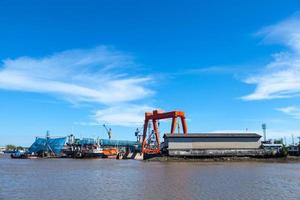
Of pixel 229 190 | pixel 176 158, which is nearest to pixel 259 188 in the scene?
pixel 229 190

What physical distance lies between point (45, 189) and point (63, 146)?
9628cm

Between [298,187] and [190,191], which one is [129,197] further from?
[298,187]

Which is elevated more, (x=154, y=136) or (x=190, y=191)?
(x=154, y=136)

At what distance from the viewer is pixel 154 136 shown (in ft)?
389

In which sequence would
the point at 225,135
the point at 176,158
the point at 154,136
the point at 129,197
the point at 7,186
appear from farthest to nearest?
the point at 154,136, the point at 225,135, the point at 176,158, the point at 7,186, the point at 129,197

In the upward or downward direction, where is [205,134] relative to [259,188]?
upward

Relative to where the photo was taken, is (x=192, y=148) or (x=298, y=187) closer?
(x=298, y=187)

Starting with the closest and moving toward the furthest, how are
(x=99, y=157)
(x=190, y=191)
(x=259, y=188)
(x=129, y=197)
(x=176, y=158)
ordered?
(x=129, y=197) → (x=190, y=191) → (x=259, y=188) → (x=176, y=158) → (x=99, y=157)

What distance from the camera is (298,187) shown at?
87.9 feet

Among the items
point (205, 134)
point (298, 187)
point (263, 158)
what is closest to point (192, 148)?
point (205, 134)

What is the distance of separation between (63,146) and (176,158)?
2191 inches

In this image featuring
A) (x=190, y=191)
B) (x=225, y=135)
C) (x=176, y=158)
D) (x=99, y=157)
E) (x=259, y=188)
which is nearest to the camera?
(x=190, y=191)

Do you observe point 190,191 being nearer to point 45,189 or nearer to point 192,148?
point 45,189

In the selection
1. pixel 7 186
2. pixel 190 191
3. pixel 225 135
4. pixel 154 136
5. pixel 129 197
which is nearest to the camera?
pixel 129 197
